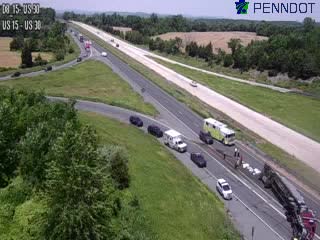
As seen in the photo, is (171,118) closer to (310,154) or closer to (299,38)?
(310,154)

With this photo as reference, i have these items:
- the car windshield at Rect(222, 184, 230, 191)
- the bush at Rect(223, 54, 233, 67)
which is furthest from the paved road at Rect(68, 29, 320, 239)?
the bush at Rect(223, 54, 233, 67)

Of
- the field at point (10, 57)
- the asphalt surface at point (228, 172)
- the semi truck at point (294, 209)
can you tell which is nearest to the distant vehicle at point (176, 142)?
the asphalt surface at point (228, 172)

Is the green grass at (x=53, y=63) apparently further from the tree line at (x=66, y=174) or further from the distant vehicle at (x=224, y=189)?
the distant vehicle at (x=224, y=189)

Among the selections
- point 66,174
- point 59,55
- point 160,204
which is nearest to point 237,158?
point 160,204

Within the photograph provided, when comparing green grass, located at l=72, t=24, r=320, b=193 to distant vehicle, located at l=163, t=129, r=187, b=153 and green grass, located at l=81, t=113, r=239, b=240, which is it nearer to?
distant vehicle, located at l=163, t=129, r=187, b=153

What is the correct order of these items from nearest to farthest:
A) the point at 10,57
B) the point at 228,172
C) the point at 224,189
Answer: the point at 224,189 → the point at 228,172 → the point at 10,57

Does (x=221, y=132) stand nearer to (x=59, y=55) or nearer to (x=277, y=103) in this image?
(x=277, y=103)

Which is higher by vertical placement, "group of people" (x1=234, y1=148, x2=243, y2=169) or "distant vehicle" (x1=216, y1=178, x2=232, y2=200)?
"group of people" (x1=234, y1=148, x2=243, y2=169)

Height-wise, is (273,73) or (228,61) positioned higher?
(228,61)
